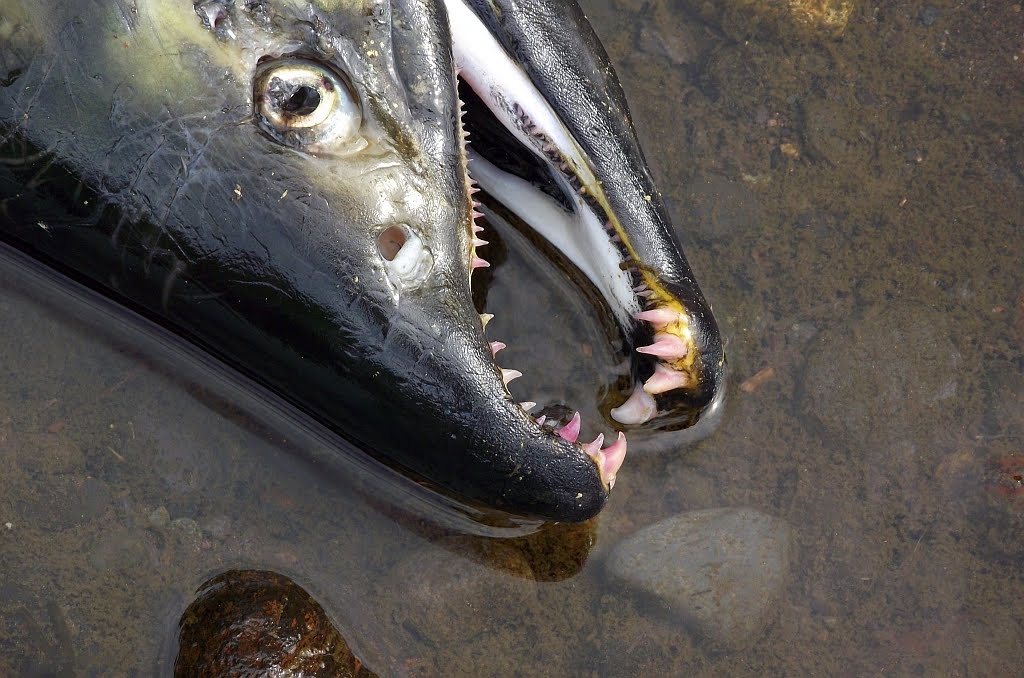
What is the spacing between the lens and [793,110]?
4082 mm

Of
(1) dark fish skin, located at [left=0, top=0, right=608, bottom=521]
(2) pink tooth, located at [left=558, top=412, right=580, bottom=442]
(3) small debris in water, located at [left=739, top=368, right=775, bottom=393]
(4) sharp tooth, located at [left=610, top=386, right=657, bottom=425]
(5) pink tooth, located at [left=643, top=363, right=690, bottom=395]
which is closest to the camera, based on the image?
(1) dark fish skin, located at [left=0, top=0, right=608, bottom=521]

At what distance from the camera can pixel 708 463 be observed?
12.1 ft

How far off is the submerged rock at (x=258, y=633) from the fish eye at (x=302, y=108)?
1.62m

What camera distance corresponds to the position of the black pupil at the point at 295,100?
2.62 meters

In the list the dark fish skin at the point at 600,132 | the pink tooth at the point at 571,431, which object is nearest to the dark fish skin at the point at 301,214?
the pink tooth at the point at 571,431

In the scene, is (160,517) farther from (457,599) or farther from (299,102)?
(299,102)

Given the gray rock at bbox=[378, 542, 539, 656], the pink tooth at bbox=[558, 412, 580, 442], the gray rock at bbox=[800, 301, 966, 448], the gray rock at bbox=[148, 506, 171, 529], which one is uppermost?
the pink tooth at bbox=[558, 412, 580, 442]

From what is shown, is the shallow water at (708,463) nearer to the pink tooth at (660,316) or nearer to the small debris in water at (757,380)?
the small debris in water at (757,380)

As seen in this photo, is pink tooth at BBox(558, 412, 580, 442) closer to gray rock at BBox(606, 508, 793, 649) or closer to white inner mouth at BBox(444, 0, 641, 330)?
white inner mouth at BBox(444, 0, 641, 330)

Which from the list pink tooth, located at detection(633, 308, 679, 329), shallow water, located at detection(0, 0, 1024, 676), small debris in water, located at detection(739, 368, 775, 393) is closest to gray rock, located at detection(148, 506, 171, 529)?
shallow water, located at detection(0, 0, 1024, 676)

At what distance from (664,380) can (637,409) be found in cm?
29

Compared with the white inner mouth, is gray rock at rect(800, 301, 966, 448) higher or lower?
lower

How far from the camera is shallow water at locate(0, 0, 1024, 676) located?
3523mm

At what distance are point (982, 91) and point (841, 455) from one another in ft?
5.66
